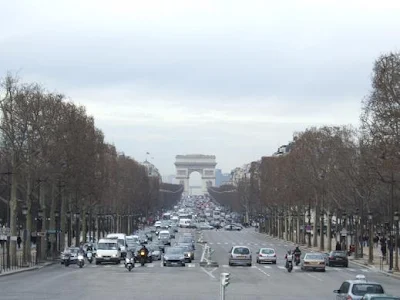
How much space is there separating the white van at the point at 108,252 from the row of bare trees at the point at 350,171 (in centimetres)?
2014

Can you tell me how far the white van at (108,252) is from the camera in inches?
2662

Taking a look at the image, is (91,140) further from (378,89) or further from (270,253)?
(378,89)

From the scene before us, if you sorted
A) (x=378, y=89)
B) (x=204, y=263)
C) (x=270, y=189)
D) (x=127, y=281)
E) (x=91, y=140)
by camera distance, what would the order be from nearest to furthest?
1. (x=127, y=281)
2. (x=378, y=89)
3. (x=204, y=263)
4. (x=91, y=140)
5. (x=270, y=189)

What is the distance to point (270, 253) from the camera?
71188mm

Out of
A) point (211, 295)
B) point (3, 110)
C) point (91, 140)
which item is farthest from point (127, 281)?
point (91, 140)

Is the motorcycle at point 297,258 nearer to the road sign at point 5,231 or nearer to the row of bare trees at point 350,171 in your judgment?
the row of bare trees at point 350,171

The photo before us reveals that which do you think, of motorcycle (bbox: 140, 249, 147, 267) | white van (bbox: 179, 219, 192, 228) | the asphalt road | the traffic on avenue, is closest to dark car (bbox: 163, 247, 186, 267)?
the traffic on avenue

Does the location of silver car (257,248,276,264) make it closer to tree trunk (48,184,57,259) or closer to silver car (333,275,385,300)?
tree trunk (48,184,57,259)

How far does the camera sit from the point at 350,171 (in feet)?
284

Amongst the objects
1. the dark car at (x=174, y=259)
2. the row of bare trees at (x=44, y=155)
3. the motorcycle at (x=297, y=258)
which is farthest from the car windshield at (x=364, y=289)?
the motorcycle at (x=297, y=258)

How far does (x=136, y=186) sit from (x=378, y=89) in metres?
100

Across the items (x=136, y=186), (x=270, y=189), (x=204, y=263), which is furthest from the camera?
(x=136, y=186)

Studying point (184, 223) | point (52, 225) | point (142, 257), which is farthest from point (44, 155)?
point (184, 223)

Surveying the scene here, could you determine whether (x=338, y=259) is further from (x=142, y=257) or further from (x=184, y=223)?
(x=184, y=223)
